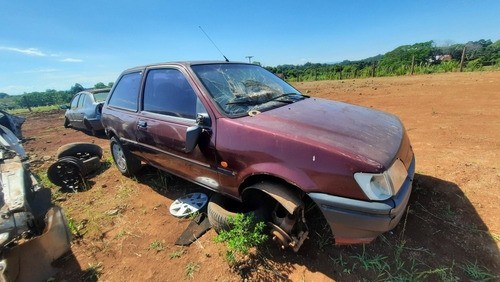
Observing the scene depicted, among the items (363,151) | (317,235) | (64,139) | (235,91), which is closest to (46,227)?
(235,91)

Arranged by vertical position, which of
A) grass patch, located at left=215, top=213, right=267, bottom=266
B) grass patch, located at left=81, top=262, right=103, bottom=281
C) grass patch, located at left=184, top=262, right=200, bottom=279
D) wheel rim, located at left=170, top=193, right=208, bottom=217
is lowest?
grass patch, located at left=81, top=262, right=103, bottom=281

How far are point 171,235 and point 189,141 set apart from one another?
1256mm

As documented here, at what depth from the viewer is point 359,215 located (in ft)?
5.96

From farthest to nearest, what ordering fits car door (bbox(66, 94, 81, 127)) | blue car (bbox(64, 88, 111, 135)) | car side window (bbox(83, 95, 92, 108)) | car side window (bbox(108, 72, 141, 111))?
car door (bbox(66, 94, 81, 127))
car side window (bbox(83, 95, 92, 108))
blue car (bbox(64, 88, 111, 135))
car side window (bbox(108, 72, 141, 111))

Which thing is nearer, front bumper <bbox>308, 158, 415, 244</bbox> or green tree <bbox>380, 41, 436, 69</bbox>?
front bumper <bbox>308, 158, 415, 244</bbox>

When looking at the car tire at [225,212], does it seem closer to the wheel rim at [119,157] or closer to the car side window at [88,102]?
the wheel rim at [119,157]

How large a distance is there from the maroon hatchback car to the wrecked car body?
4.10 feet

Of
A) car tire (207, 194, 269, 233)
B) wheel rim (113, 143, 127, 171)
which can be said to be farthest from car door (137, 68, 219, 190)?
wheel rim (113, 143, 127, 171)

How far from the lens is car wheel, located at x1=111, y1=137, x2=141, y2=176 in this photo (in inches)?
165

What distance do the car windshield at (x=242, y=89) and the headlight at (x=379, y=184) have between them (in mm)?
1217

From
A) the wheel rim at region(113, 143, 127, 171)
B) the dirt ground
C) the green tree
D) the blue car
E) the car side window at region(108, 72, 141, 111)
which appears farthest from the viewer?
the green tree

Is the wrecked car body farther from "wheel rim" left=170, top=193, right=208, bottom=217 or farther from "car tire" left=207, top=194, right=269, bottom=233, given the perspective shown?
"car tire" left=207, top=194, right=269, bottom=233

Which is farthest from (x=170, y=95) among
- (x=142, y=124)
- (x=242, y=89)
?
(x=242, y=89)

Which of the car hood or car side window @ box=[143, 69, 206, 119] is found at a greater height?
car side window @ box=[143, 69, 206, 119]
